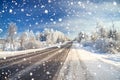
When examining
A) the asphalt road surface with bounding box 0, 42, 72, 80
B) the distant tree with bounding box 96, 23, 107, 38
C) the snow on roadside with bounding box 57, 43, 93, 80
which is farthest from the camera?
the distant tree with bounding box 96, 23, 107, 38

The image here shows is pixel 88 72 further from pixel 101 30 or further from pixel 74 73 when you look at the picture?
pixel 101 30

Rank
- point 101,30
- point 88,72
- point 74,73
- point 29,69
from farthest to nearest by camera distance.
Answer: point 101,30 → point 29,69 → point 88,72 → point 74,73

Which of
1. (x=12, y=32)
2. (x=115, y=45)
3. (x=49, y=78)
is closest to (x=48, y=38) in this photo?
(x=12, y=32)

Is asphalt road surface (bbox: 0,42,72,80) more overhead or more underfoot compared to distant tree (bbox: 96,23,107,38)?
more underfoot

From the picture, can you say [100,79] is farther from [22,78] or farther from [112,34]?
[112,34]

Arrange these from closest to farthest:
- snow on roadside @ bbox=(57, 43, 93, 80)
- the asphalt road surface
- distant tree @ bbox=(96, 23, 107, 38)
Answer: snow on roadside @ bbox=(57, 43, 93, 80)
the asphalt road surface
distant tree @ bbox=(96, 23, 107, 38)

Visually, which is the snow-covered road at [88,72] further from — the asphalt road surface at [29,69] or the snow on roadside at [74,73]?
the asphalt road surface at [29,69]

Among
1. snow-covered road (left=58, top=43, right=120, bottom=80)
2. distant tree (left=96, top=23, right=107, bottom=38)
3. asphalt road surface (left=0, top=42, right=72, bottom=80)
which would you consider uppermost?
distant tree (left=96, top=23, right=107, bottom=38)

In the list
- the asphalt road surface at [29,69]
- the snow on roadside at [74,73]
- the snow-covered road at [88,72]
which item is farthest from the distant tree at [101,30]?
the snow on roadside at [74,73]

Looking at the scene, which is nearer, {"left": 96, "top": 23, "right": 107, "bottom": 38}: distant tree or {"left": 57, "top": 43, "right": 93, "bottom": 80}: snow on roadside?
{"left": 57, "top": 43, "right": 93, "bottom": 80}: snow on roadside

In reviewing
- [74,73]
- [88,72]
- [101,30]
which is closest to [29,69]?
[74,73]

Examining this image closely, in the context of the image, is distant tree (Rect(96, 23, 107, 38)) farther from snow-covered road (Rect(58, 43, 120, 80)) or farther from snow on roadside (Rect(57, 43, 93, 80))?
snow on roadside (Rect(57, 43, 93, 80))

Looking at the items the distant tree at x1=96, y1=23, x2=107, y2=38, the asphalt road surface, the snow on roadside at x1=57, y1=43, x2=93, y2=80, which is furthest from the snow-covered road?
the distant tree at x1=96, y1=23, x2=107, y2=38

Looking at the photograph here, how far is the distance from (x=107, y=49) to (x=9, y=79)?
26262 mm
